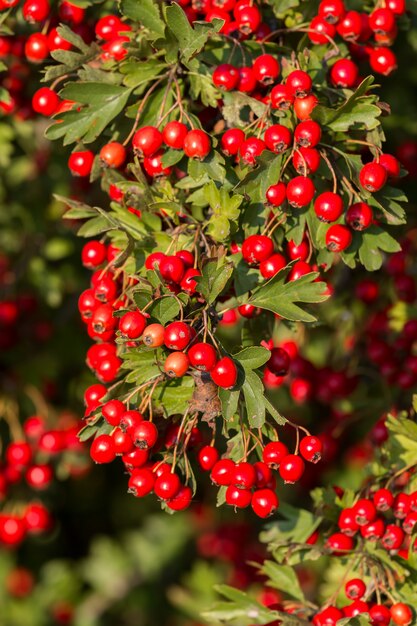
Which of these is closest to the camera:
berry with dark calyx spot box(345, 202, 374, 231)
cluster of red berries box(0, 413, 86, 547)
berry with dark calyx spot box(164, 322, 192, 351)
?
berry with dark calyx spot box(164, 322, 192, 351)

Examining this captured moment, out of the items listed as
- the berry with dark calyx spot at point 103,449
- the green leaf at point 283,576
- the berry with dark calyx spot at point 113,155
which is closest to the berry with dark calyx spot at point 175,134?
the berry with dark calyx spot at point 113,155

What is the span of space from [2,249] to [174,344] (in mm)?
2936

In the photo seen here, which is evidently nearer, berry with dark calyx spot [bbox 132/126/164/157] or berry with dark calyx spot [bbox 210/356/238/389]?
berry with dark calyx spot [bbox 210/356/238/389]

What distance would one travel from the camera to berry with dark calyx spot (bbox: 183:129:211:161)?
266cm

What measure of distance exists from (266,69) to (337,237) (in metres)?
0.66

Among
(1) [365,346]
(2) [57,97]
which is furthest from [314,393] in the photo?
(2) [57,97]

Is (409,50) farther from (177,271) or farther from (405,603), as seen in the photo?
(405,603)

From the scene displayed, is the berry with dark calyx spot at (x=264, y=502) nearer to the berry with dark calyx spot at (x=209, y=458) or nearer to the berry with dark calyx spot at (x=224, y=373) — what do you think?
the berry with dark calyx spot at (x=209, y=458)

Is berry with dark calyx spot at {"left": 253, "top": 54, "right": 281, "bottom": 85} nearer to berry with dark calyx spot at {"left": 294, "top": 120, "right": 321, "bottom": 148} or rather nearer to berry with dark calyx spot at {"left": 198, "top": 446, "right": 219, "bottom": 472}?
berry with dark calyx spot at {"left": 294, "top": 120, "right": 321, "bottom": 148}

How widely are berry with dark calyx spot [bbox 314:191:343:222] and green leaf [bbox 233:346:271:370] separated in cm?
52

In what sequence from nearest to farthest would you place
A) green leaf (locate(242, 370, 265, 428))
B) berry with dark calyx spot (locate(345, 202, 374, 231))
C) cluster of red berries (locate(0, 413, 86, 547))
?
green leaf (locate(242, 370, 265, 428))
berry with dark calyx spot (locate(345, 202, 374, 231))
cluster of red berries (locate(0, 413, 86, 547))

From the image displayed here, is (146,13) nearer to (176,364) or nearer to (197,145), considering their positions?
(197,145)

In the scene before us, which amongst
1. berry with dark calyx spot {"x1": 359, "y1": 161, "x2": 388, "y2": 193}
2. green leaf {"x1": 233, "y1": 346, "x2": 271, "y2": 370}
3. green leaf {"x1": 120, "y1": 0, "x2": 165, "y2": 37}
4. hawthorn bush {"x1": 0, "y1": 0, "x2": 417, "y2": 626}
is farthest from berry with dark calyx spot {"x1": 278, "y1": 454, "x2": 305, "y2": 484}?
green leaf {"x1": 120, "y1": 0, "x2": 165, "y2": 37}

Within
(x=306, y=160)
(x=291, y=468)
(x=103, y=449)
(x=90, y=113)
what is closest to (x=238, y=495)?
(x=291, y=468)
